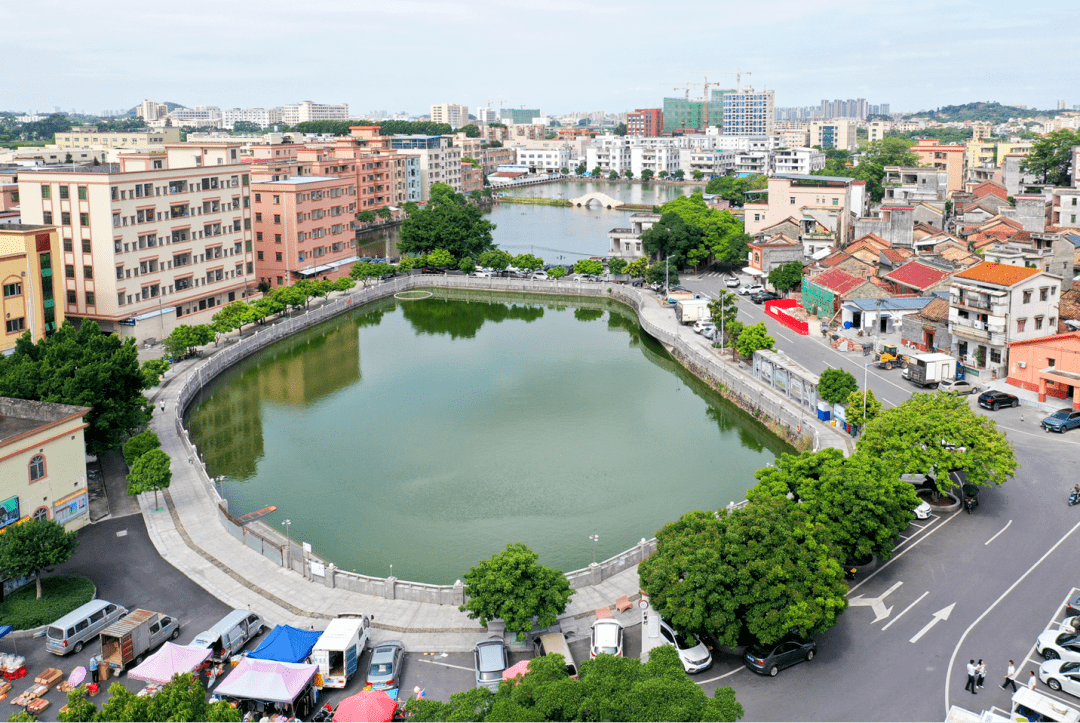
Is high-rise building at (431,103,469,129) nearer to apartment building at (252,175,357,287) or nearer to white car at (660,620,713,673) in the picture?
apartment building at (252,175,357,287)

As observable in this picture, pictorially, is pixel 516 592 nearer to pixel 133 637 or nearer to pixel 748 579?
pixel 748 579

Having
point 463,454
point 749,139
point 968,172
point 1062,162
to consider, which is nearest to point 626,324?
point 463,454

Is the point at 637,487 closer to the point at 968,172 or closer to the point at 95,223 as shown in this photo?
the point at 95,223

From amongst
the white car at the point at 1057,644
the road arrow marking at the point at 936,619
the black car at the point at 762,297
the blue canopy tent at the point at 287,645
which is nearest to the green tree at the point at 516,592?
the blue canopy tent at the point at 287,645

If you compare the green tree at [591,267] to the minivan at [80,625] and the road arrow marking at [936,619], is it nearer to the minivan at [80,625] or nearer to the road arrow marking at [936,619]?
the road arrow marking at [936,619]

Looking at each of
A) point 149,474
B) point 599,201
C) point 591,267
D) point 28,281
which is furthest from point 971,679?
point 599,201
